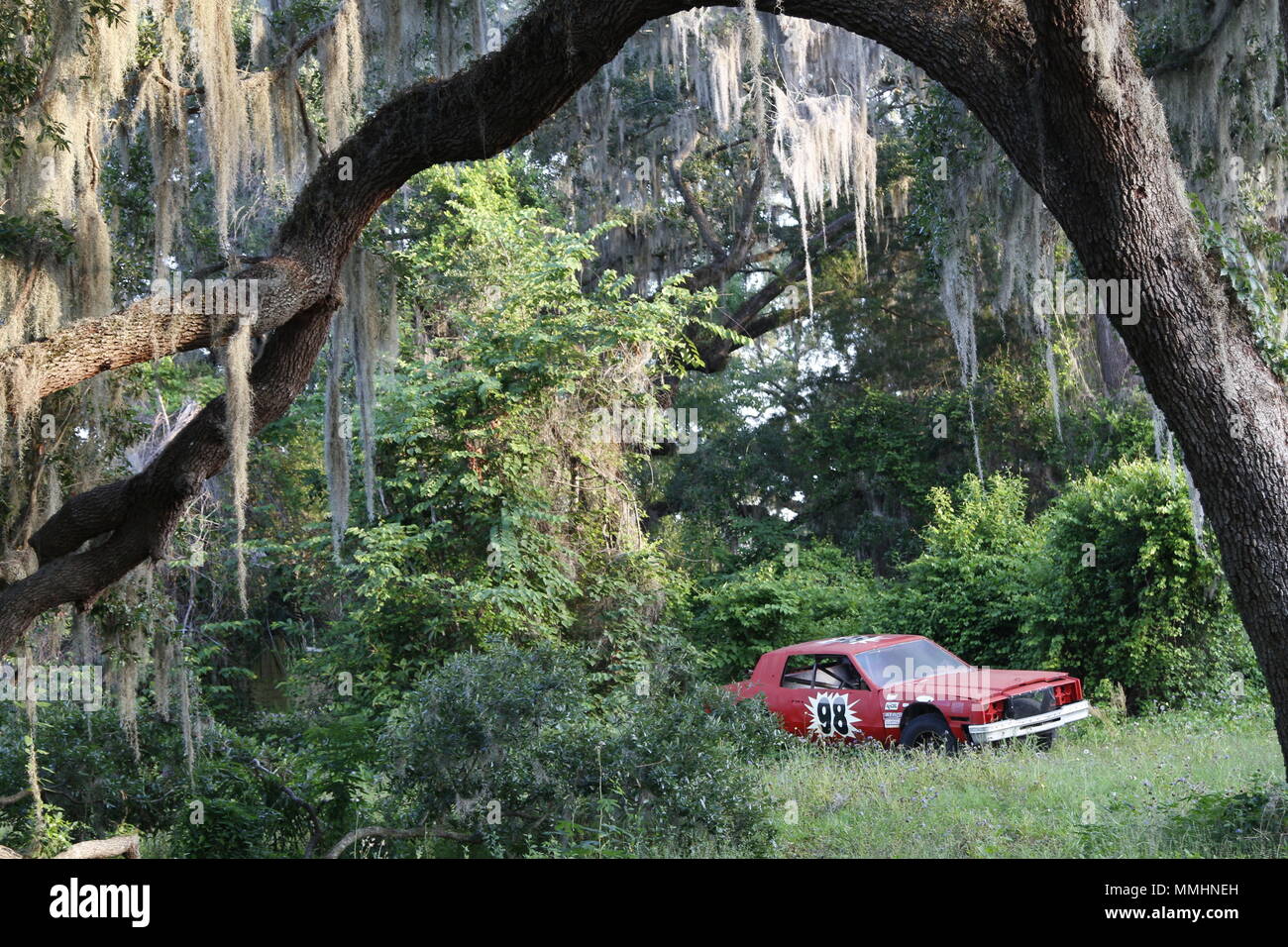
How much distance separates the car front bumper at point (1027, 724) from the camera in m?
10.2

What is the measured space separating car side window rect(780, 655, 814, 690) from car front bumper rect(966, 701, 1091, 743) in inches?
88.4

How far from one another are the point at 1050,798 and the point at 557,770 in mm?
3441

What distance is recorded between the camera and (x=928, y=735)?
10938 mm

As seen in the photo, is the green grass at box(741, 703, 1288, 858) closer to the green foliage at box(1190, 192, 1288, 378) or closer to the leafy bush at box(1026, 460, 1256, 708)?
the leafy bush at box(1026, 460, 1256, 708)

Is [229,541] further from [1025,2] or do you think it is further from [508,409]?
[1025,2]

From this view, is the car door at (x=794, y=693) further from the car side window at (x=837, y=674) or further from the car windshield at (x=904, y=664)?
the car windshield at (x=904, y=664)

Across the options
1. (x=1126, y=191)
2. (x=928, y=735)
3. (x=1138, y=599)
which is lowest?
(x=928, y=735)

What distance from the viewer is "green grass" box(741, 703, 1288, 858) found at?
643 centimetres

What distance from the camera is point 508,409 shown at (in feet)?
49.1

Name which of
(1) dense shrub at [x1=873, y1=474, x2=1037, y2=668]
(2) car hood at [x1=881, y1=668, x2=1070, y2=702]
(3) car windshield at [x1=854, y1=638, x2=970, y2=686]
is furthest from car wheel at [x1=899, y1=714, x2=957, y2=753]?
(1) dense shrub at [x1=873, y1=474, x2=1037, y2=668]

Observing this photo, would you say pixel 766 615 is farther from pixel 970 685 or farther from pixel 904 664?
pixel 970 685

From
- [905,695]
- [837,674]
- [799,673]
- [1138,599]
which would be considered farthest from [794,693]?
[1138,599]

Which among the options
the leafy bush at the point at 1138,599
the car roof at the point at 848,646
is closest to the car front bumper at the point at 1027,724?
the car roof at the point at 848,646

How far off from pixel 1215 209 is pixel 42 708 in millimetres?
11290
